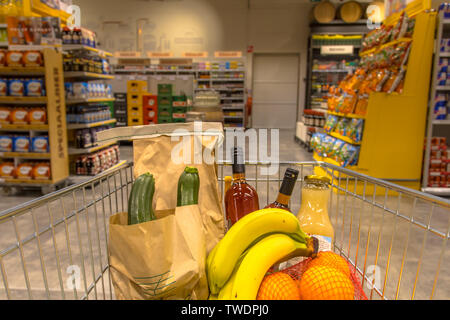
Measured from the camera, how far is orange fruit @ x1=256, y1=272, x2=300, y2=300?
0.88m

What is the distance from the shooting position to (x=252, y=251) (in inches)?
37.0

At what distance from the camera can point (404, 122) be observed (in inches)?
154

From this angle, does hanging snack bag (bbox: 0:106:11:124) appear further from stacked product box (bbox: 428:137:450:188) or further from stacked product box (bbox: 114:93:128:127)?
stacked product box (bbox: 428:137:450:188)

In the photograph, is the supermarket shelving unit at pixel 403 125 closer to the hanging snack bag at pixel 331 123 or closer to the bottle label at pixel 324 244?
the hanging snack bag at pixel 331 123

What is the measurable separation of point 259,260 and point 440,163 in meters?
3.90

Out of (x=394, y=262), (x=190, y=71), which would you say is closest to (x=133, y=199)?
(x=394, y=262)

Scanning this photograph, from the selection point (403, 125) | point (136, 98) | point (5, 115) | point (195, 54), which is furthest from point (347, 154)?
point (195, 54)

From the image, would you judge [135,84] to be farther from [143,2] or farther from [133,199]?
[133,199]

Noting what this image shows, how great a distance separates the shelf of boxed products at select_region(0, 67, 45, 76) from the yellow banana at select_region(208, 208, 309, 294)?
3.79m

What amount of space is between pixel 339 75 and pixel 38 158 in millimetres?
8968

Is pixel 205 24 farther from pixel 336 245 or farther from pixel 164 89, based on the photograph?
pixel 336 245

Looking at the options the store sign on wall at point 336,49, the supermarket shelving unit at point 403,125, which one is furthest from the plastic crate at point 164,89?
the supermarket shelving unit at point 403,125

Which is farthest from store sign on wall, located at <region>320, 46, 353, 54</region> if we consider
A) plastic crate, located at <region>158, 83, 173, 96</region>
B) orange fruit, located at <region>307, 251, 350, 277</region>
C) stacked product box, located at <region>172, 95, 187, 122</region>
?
orange fruit, located at <region>307, 251, 350, 277</region>

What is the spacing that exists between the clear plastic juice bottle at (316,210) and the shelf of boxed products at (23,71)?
12.2ft
